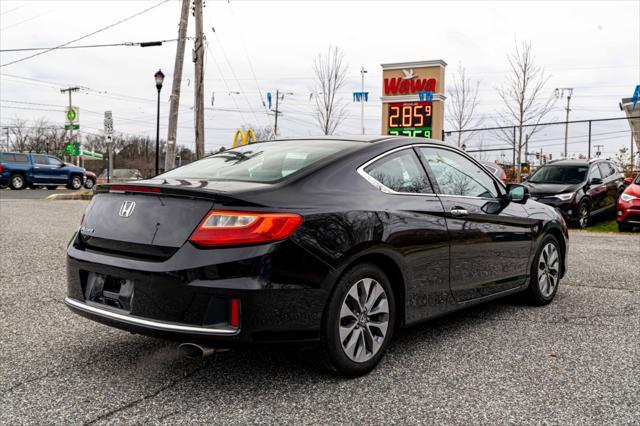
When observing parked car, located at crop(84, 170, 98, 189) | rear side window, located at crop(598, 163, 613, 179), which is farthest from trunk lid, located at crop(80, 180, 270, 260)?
parked car, located at crop(84, 170, 98, 189)

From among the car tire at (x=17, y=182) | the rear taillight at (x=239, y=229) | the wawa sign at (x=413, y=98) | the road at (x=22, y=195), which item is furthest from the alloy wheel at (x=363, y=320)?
the car tire at (x=17, y=182)

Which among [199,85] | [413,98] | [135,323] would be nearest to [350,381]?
[135,323]

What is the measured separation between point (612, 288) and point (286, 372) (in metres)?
4.38

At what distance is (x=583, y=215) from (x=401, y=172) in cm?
1189

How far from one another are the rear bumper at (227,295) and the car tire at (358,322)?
12 centimetres

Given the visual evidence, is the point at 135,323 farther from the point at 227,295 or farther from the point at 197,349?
the point at 227,295

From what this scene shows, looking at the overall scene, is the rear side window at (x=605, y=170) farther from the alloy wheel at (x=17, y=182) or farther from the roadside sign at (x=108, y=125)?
the alloy wheel at (x=17, y=182)

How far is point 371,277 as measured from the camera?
3582 millimetres

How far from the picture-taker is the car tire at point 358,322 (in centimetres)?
334

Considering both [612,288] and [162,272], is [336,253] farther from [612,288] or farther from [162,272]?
[612,288]

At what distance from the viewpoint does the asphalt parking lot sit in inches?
120

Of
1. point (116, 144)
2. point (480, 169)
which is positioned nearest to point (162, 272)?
point (480, 169)

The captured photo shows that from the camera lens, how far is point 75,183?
31594mm

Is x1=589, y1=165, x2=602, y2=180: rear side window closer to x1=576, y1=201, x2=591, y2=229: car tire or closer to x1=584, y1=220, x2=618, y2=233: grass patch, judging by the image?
x1=576, y1=201, x2=591, y2=229: car tire
